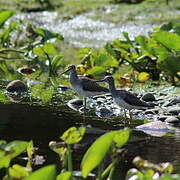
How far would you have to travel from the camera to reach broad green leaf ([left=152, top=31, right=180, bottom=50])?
12.1 metres

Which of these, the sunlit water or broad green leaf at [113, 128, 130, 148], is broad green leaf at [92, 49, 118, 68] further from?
broad green leaf at [113, 128, 130, 148]

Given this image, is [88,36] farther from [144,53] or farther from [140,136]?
[140,136]

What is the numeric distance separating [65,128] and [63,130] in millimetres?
166

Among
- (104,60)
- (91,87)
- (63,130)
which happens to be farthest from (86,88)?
(104,60)

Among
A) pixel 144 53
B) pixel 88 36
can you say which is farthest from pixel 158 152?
pixel 88 36

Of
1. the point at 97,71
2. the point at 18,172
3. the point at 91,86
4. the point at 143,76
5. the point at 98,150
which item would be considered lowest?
the point at 143,76

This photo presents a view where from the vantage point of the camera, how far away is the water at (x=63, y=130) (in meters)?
7.55

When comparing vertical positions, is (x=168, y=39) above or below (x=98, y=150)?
below

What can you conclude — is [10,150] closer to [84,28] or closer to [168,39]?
[168,39]

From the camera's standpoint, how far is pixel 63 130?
916cm

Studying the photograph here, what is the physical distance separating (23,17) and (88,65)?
11.6m

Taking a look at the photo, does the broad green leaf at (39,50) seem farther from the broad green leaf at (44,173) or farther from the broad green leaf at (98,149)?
the broad green leaf at (44,173)

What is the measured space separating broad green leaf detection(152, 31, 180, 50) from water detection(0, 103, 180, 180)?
7.45 ft

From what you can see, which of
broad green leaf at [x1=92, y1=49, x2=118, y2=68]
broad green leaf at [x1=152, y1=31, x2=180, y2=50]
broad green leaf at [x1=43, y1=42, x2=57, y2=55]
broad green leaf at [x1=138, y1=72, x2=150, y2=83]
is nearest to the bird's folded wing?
broad green leaf at [x1=152, y1=31, x2=180, y2=50]
